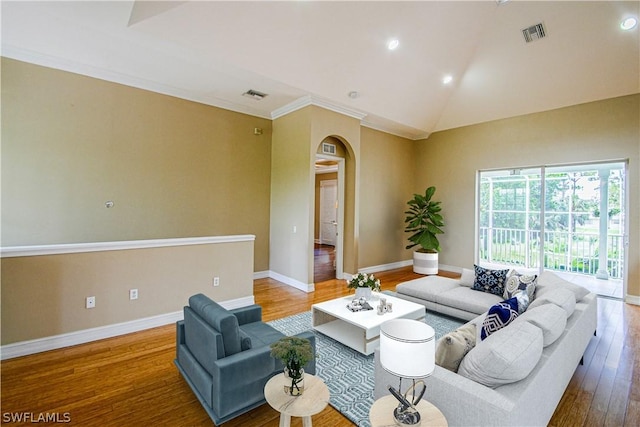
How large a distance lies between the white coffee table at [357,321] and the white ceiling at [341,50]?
333 cm

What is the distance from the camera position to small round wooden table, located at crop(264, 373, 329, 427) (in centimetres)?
146

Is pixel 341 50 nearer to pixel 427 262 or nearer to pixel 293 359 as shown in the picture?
pixel 293 359

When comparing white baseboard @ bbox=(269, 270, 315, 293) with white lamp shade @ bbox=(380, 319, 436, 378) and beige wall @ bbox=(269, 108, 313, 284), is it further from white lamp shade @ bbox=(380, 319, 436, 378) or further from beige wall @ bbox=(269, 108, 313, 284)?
white lamp shade @ bbox=(380, 319, 436, 378)

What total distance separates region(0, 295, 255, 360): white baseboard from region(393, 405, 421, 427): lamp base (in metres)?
3.19

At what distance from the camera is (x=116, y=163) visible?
428cm

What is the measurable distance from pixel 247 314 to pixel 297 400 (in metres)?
1.36

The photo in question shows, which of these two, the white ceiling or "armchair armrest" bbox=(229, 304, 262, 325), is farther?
the white ceiling

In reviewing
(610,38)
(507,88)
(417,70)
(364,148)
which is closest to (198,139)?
(364,148)

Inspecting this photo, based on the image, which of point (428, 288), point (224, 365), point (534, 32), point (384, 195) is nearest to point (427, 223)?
point (384, 195)

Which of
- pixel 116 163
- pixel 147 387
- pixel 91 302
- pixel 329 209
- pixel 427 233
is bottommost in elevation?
pixel 147 387

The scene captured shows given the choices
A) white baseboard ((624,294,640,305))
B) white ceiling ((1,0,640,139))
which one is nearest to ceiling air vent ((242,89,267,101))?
white ceiling ((1,0,640,139))

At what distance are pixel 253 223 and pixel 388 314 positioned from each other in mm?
3473

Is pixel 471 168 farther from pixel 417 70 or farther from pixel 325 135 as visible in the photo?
pixel 325 135

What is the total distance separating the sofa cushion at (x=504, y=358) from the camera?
144 centimetres
